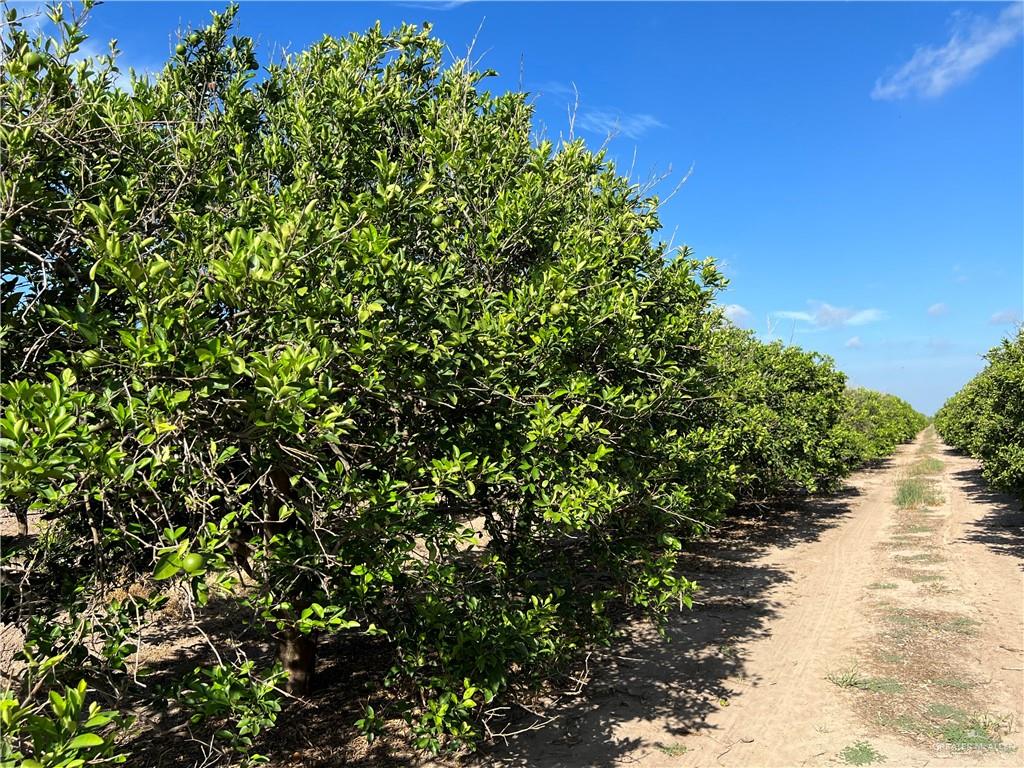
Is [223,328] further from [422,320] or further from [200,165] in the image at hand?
[200,165]

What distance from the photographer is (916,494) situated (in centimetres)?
2619

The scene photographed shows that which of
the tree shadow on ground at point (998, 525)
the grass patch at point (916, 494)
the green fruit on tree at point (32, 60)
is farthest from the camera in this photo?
the grass patch at point (916, 494)

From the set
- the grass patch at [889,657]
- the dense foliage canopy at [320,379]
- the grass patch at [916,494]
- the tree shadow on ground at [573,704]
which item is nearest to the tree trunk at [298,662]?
the dense foliage canopy at [320,379]

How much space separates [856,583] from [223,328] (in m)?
14.4

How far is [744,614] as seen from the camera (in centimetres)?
1198

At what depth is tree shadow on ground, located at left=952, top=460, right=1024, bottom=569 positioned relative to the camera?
16469mm

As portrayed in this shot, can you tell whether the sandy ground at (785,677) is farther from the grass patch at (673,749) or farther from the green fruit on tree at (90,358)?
the green fruit on tree at (90,358)

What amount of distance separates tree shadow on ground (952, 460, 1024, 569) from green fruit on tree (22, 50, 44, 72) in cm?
1902

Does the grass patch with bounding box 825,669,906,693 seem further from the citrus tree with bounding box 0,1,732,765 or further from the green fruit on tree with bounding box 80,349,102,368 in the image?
the green fruit on tree with bounding box 80,349,102,368

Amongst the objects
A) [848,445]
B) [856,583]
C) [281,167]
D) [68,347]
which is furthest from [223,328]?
[848,445]

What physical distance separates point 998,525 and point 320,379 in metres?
22.8

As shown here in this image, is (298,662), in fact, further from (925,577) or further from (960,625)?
(925,577)

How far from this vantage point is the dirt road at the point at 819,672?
7043mm

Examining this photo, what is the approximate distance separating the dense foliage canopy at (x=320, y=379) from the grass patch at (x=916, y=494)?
2122 centimetres
